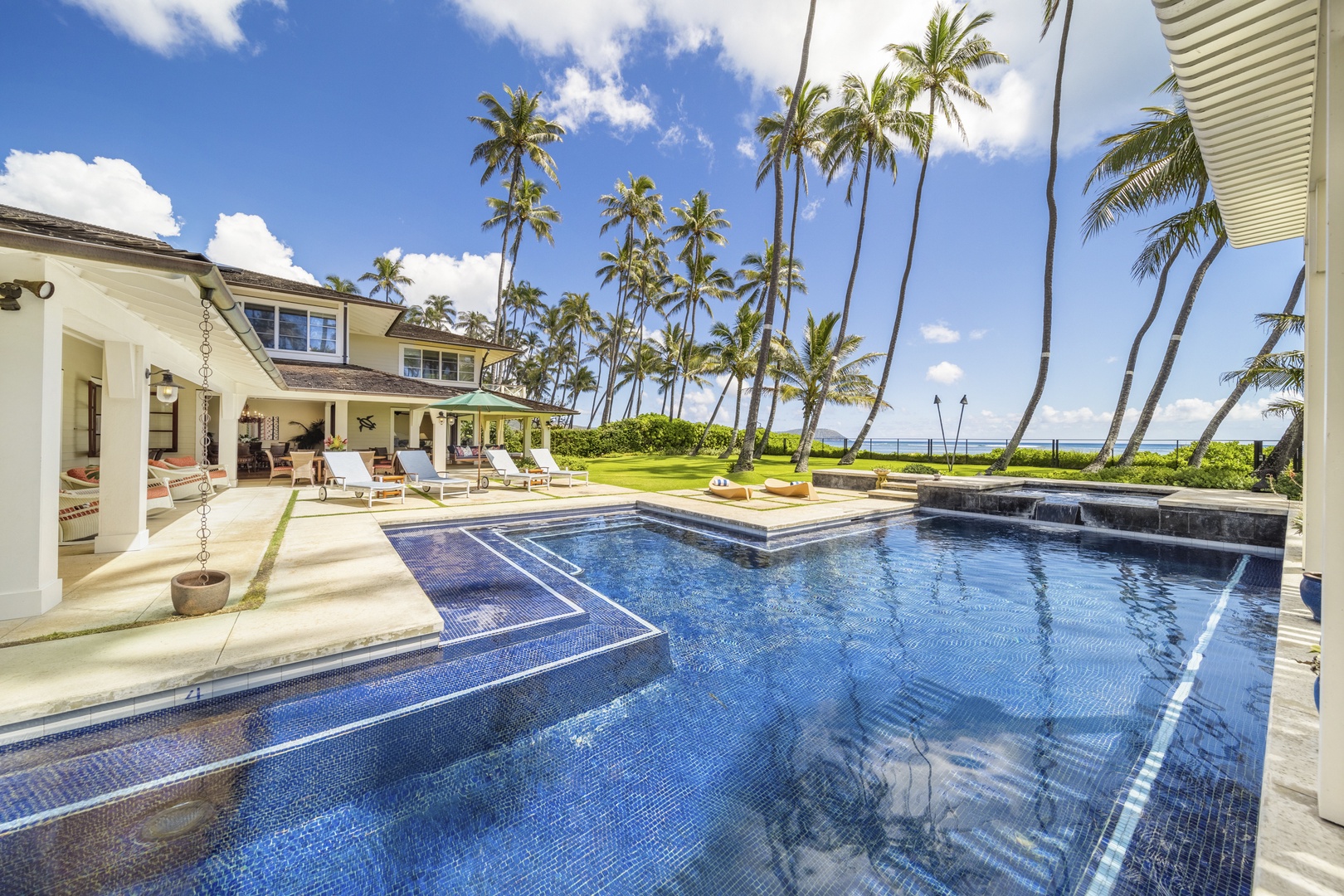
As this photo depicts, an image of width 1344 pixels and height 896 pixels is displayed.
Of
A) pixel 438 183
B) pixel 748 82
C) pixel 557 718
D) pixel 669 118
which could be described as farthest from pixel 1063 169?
pixel 438 183

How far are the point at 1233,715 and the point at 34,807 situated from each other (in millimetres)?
6950

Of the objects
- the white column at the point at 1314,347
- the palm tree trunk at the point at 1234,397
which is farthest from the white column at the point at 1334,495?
the palm tree trunk at the point at 1234,397

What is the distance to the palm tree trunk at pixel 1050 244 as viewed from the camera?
1666cm

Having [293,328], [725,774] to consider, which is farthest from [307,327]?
[725,774]

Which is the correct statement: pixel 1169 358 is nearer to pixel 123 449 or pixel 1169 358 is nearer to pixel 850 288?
pixel 850 288

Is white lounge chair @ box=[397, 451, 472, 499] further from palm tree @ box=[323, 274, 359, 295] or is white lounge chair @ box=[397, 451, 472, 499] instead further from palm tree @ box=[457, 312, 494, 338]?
palm tree @ box=[457, 312, 494, 338]

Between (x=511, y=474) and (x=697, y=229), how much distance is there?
20.9m

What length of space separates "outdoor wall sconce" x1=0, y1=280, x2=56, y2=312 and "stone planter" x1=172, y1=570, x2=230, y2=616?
2392mm

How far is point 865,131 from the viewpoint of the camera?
763 inches

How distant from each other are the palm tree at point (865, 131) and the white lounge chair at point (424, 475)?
10678 mm

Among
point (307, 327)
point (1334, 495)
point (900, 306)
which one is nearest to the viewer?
point (1334, 495)

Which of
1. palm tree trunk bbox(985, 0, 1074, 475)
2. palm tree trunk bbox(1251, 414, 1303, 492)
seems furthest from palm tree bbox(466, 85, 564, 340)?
palm tree trunk bbox(1251, 414, 1303, 492)

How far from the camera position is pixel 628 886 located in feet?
7.09

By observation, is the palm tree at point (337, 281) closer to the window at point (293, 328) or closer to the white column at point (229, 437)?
the window at point (293, 328)
